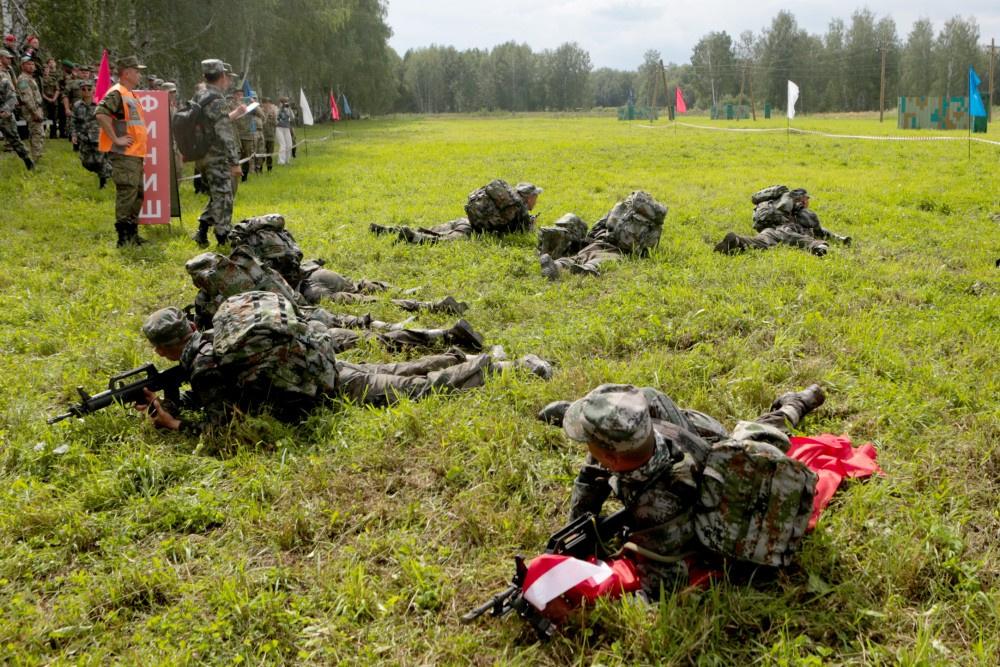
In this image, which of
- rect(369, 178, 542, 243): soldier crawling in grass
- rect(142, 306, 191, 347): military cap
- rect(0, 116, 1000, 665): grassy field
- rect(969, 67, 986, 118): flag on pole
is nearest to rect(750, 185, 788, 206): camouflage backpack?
rect(0, 116, 1000, 665): grassy field

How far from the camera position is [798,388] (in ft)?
14.9

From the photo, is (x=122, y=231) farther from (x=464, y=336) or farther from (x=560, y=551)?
(x=560, y=551)

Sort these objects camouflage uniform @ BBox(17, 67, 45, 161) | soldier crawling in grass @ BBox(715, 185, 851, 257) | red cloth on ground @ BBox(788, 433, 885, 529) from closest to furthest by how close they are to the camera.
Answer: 1. red cloth on ground @ BBox(788, 433, 885, 529)
2. soldier crawling in grass @ BBox(715, 185, 851, 257)
3. camouflage uniform @ BBox(17, 67, 45, 161)

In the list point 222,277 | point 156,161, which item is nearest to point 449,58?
point 156,161

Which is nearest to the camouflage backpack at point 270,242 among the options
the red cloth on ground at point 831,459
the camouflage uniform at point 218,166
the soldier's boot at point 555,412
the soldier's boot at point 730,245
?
the camouflage uniform at point 218,166

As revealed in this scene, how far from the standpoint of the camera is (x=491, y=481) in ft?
11.9

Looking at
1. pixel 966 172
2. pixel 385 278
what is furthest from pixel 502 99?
pixel 385 278

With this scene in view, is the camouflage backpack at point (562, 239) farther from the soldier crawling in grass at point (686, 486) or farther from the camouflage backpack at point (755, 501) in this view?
the camouflage backpack at point (755, 501)

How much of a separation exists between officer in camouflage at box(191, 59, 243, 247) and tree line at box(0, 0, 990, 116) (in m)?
11.6

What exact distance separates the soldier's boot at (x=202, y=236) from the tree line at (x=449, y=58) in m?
12.0

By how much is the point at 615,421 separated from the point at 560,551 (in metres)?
0.66

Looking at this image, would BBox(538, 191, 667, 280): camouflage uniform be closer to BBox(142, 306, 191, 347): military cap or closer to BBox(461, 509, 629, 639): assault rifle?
BBox(142, 306, 191, 347): military cap

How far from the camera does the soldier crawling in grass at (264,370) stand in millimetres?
4012

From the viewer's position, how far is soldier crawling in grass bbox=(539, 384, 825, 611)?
8.71 ft
